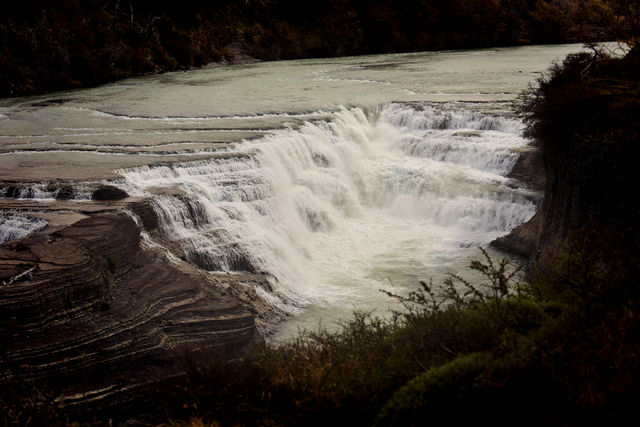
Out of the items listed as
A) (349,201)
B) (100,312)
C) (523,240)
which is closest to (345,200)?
(349,201)

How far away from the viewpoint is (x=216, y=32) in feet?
123

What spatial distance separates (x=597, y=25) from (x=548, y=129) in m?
2.51

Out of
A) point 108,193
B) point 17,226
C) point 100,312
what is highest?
point 108,193

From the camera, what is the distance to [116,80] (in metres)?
29.3

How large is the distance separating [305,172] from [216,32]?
24027mm

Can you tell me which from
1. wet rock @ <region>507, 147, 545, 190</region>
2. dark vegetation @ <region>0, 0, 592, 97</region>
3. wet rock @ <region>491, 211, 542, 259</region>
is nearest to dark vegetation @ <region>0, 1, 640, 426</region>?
wet rock @ <region>491, 211, 542, 259</region>

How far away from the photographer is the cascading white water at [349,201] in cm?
1145

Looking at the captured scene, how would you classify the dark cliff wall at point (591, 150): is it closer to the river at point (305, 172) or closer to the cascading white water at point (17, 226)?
the river at point (305, 172)

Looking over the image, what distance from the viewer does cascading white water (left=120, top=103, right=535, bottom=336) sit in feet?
37.6

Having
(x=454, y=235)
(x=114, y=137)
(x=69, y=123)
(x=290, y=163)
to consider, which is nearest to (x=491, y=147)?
(x=454, y=235)

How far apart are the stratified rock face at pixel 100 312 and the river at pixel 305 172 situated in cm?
145

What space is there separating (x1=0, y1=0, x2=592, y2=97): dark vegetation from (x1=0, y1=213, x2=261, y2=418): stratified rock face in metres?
19.2

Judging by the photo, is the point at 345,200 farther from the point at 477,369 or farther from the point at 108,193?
the point at 477,369

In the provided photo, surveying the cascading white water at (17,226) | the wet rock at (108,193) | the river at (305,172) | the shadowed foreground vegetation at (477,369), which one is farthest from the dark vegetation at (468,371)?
the wet rock at (108,193)
